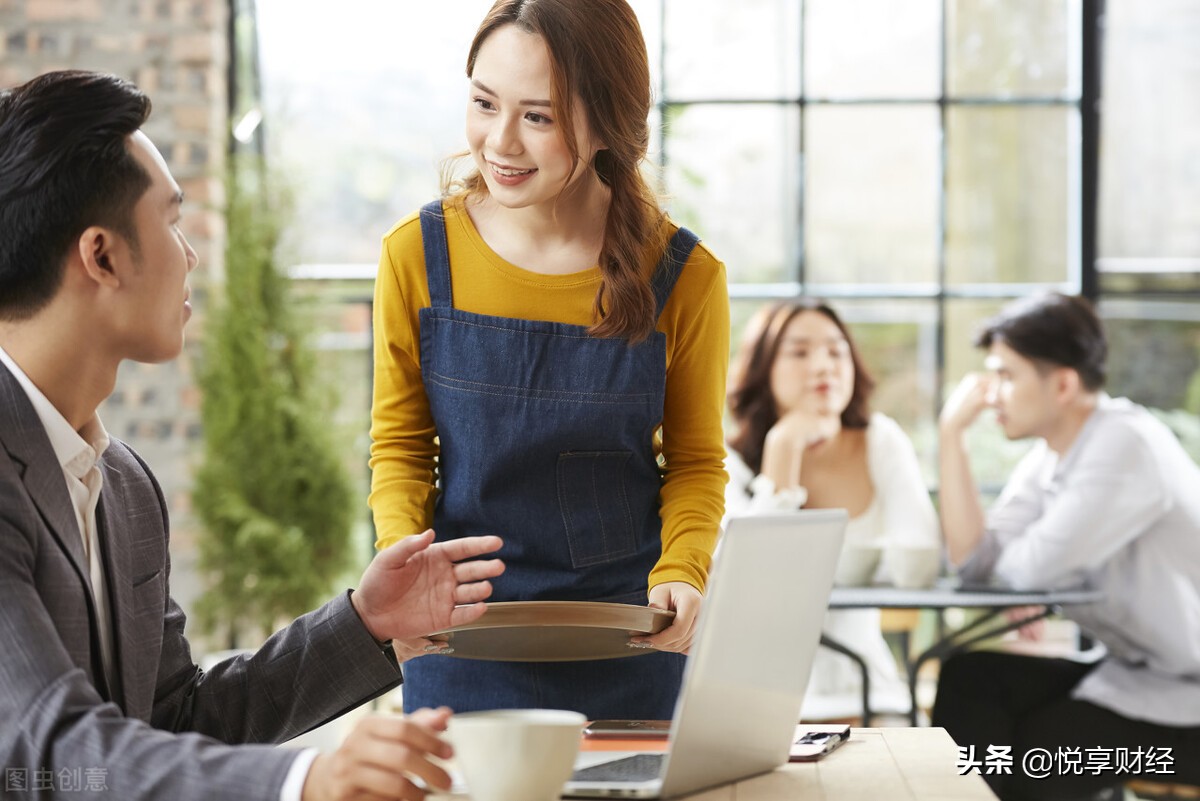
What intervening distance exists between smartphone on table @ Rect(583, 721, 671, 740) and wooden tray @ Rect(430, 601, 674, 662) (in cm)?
8

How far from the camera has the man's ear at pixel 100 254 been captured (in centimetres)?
117

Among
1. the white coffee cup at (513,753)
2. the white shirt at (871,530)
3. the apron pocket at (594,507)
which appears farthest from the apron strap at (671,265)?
the white shirt at (871,530)

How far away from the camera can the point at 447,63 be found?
4.84 meters

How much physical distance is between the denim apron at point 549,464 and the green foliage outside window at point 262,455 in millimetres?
2560

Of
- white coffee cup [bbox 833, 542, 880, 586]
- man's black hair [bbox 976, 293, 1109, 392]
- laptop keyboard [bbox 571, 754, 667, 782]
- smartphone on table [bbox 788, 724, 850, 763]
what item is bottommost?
white coffee cup [bbox 833, 542, 880, 586]

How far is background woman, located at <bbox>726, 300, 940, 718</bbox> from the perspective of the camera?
3555mm

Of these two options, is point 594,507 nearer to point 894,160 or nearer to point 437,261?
point 437,261

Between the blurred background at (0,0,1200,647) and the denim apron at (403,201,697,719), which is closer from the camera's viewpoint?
the denim apron at (403,201,697,719)

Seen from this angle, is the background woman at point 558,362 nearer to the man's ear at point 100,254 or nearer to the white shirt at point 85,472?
the white shirt at point 85,472

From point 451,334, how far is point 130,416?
3.06 m

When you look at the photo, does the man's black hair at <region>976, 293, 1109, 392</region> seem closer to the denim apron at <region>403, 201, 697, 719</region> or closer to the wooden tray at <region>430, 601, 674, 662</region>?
the denim apron at <region>403, 201, 697, 719</region>

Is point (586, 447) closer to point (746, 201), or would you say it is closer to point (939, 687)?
point (939, 687)

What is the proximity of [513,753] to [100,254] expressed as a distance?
597mm

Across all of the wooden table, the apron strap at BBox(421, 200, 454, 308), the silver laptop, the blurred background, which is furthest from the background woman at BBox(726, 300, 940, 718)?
the silver laptop
